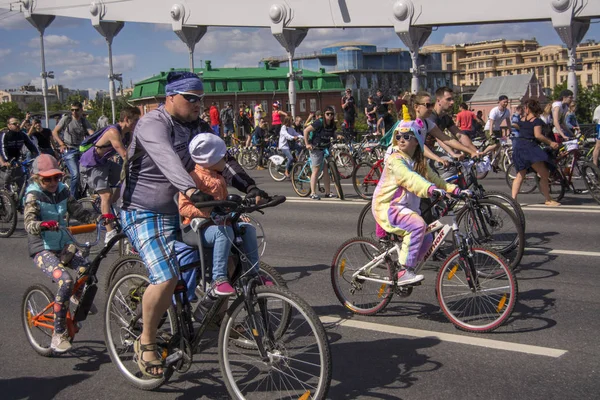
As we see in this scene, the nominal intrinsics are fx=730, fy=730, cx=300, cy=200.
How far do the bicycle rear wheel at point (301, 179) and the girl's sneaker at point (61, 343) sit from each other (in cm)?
1006

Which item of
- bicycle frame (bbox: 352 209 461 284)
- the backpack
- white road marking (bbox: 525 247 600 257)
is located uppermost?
the backpack

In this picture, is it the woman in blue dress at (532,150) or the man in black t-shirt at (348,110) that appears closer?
the woman in blue dress at (532,150)

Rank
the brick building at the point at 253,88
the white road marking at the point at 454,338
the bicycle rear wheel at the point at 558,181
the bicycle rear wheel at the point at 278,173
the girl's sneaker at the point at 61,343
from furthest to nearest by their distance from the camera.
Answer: the brick building at the point at 253,88 → the bicycle rear wheel at the point at 278,173 → the bicycle rear wheel at the point at 558,181 → the girl's sneaker at the point at 61,343 → the white road marking at the point at 454,338

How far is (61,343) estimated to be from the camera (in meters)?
5.50

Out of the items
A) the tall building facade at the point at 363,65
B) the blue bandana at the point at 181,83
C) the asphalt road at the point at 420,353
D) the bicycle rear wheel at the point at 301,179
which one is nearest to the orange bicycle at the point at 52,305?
the asphalt road at the point at 420,353

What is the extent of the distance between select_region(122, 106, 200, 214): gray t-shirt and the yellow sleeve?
81.6 inches

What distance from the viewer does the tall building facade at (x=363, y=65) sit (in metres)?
136

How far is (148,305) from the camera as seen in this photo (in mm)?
4465

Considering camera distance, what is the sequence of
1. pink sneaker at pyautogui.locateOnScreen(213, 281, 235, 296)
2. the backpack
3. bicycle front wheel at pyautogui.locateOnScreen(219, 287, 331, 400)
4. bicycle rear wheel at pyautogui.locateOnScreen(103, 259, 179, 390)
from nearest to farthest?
bicycle front wheel at pyautogui.locateOnScreen(219, 287, 331, 400) < pink sneaker at pyautogui.locateOnScreen(213, 281, 235, 296) < bicycle rear wheel at pyautogui.locateOnScreen(103, 259, 179, 390) < the backpack

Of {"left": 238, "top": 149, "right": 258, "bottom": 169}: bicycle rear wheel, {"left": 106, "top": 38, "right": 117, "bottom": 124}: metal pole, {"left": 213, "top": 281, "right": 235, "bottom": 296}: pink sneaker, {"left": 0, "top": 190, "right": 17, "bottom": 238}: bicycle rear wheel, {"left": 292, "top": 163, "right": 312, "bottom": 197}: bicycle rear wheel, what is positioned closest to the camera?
{"left": 213, "top": 281, "right": 235, "bottom": 296}: pink sneaker

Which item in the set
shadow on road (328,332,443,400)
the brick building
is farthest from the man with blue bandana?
the brick building

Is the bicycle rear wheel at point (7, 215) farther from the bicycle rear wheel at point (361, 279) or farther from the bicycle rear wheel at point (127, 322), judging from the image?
the bicycle rear wheel at point (127, 322)

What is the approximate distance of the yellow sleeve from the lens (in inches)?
238

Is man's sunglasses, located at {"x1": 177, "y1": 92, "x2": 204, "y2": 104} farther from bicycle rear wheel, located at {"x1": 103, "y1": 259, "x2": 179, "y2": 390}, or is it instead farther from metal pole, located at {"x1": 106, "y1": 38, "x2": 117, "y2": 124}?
metal pole, located at {"x1": 106, "y1": 38, "x2": 117, "y2": 124}
